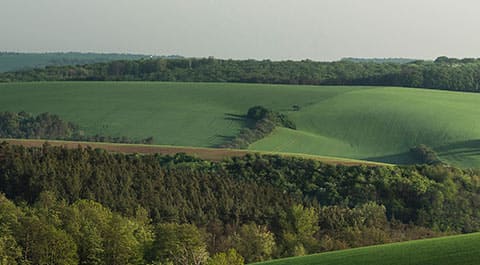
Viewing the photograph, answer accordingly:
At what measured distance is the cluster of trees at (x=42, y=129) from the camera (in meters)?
119

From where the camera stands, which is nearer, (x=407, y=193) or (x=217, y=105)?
(x=407, y=193)

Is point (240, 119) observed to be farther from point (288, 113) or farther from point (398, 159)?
point (398, 159)

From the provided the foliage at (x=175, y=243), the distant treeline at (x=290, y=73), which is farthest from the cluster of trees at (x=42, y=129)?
the foliage at (x=175, y=243)

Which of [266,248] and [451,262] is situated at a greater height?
[451,262]

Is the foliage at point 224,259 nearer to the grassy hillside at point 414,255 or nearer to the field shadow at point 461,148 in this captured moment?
the grassy hillside at point 414,255

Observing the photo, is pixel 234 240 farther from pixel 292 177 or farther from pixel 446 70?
pixel 446 70

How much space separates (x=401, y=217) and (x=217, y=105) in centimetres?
5962

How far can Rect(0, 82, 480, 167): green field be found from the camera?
Result: 115 m

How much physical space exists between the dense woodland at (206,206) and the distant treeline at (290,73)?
71.4m

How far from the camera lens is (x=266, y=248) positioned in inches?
2381

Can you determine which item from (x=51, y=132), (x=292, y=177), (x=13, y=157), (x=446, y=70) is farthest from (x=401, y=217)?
(x=446, y=70)

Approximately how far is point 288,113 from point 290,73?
52.6 m

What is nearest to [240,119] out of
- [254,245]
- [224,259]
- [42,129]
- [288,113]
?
[288,113]

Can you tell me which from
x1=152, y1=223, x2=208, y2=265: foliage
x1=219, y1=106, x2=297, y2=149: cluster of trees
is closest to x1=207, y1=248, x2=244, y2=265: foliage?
x1=152, y1=223, x2=208, y2=265: foliage
